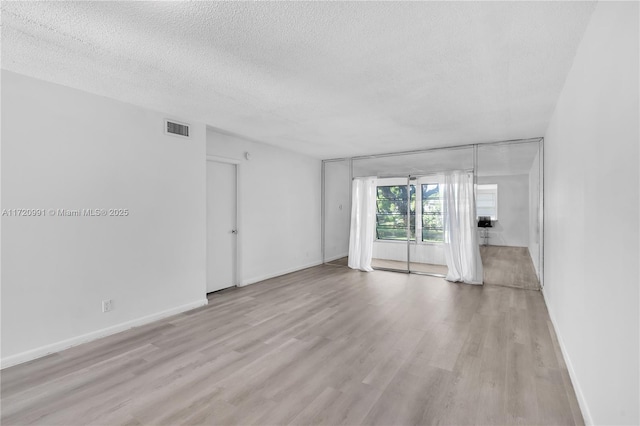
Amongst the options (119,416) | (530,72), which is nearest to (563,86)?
(530,72)

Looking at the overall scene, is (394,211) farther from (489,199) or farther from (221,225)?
(221,225)

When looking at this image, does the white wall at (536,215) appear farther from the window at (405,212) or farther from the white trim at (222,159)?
the white trim at (222,159)

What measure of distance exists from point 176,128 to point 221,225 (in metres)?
1.72

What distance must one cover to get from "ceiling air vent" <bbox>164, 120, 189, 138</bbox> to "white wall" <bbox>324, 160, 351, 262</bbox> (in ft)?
13.0

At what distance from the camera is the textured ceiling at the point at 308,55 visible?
73.9 inches

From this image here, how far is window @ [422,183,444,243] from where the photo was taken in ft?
19.9

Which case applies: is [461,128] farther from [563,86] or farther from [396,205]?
[396,205]

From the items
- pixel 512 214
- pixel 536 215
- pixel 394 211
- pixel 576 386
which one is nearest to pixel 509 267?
pixel 536 215

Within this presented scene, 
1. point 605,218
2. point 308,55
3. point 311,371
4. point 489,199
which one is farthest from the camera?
point 489,199

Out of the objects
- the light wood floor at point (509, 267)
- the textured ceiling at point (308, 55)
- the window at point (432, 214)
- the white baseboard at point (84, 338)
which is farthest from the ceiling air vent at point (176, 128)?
the light wood floor at point (509, 267)

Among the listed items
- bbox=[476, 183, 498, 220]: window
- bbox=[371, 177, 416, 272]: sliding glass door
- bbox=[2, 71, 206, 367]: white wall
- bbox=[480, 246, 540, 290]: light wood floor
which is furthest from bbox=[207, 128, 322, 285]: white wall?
bbox=[476, 183, 498, 220]: window

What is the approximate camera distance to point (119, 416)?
2000 mm

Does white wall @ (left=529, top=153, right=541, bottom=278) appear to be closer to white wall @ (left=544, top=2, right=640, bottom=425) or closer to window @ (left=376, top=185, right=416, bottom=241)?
window @ (left=376, top=185, right=416, bottom=241)

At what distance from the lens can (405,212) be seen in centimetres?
660
